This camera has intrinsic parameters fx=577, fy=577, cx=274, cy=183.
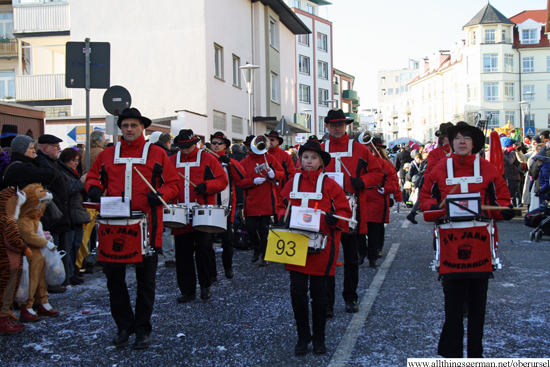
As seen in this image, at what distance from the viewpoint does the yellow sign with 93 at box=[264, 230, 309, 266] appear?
15.8 ft

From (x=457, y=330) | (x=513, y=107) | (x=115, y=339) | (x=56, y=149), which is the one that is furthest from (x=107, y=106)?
(x=513, y=107)

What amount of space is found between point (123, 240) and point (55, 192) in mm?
2709

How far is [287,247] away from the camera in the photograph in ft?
16.0

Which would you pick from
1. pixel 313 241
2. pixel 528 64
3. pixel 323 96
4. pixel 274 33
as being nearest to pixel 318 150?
pixel 313 241

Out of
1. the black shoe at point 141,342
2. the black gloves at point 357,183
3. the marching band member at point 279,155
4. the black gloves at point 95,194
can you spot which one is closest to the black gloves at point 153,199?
the black gloves at point 95,194

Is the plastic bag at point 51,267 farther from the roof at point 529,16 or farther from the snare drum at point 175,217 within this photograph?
the roof at point 529,16

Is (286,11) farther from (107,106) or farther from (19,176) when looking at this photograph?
(19,176)

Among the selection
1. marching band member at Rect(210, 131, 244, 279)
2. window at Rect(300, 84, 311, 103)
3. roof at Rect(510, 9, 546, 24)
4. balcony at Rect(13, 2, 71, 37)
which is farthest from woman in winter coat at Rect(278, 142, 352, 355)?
roof at Rect(510, 9, 546, 24)

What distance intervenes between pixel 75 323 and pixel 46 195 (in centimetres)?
144

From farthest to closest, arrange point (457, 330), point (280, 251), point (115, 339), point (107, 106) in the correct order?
point (107, 106), point (115, 339), point (280, 251), point (457, 330)

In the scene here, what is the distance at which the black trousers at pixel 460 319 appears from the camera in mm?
4250

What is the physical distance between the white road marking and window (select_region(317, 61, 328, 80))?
164 feet

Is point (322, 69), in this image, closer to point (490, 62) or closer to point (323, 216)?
point (490, 62)

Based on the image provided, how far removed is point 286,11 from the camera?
3288 centimetres
